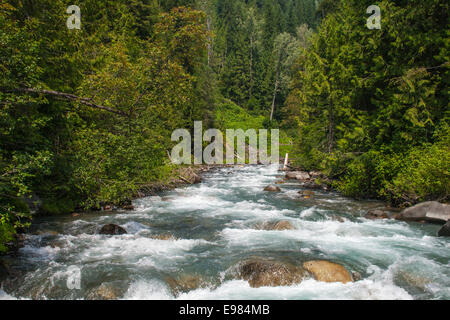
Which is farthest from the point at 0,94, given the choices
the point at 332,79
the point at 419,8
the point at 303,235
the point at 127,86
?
the point at 332,79

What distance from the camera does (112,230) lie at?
10078mm

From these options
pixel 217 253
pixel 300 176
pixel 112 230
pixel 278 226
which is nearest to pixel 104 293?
pixel 217 253

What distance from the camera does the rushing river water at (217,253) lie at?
21.4 ft

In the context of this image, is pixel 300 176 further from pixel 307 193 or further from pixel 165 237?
pixel 165 237

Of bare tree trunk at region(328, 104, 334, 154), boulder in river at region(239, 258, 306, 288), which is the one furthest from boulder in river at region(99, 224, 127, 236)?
bare tree trunk at region(328, 104, 334, 154)

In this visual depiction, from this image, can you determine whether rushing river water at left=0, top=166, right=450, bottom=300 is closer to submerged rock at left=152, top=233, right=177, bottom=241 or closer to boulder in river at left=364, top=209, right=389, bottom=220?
submerged rock at left=152, top=233, right=177, bottom=241

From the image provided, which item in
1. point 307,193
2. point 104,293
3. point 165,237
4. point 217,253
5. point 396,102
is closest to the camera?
point 104,293

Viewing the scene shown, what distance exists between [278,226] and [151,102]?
604cm

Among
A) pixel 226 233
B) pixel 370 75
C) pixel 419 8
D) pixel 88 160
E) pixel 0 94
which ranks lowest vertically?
pixel 226 233

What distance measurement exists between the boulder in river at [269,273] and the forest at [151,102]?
184 inches

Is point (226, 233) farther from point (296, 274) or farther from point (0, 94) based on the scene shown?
point (0, 94)

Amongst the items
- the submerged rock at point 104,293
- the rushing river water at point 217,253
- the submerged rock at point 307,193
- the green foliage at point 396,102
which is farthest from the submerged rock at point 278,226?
the submerged rock at point 307,193
